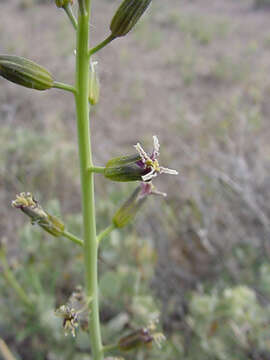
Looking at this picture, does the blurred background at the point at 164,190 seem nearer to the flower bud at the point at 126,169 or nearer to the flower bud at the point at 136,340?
the flower bud at the point at 136,340

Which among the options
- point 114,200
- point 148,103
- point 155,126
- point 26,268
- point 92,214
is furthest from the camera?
point 148,103

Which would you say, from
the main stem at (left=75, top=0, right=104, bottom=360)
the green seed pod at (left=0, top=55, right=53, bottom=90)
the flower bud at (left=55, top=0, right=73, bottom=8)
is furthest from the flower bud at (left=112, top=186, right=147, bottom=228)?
the flower bud at (left=55, top=0, right=73, bottom=8)

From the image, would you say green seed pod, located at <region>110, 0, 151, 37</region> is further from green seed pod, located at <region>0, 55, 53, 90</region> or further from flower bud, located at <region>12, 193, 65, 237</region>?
flower bud, located at <region>12, 193, 65, 237</region>

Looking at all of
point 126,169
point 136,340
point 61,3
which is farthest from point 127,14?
point 136,340

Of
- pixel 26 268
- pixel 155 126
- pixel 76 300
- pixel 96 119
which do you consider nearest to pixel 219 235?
pixel 26 268

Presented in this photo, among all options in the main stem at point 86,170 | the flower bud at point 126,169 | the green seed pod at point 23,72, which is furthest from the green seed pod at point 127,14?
the flower bud at point 126,169

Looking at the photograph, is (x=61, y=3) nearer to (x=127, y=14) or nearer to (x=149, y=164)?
(x=127, y=14)

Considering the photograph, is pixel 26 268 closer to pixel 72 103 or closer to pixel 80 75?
pixel 80 75
